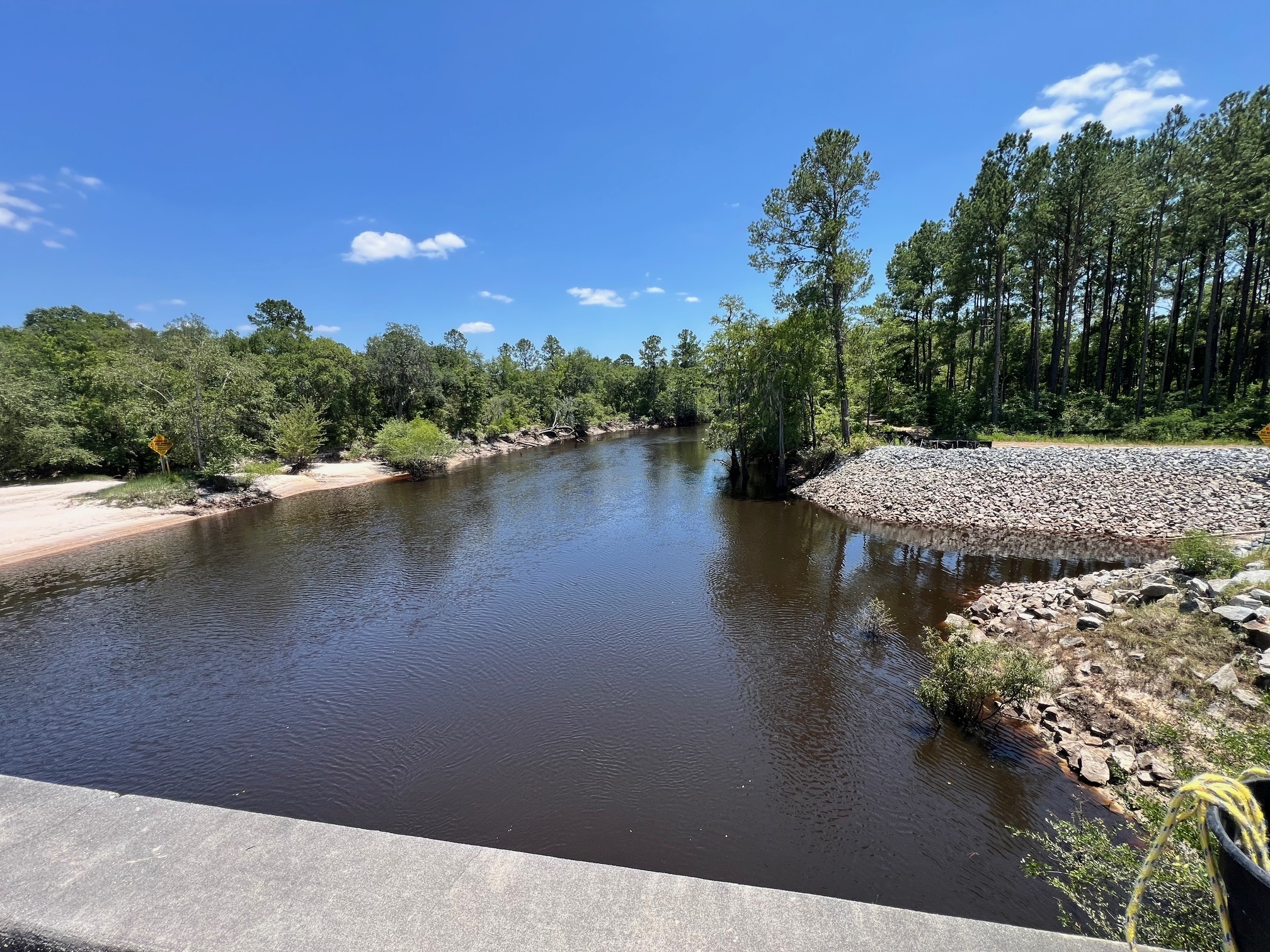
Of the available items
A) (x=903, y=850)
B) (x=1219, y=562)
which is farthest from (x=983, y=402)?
(x=903, y=850)

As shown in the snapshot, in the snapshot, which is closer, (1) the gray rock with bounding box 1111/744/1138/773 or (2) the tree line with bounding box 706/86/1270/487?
(1) the gray rock with bounding box 1111/744/1138/773

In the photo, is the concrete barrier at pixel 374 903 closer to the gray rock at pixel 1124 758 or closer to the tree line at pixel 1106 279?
the gray rock at pixel 1124 758

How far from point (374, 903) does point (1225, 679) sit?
11153 millimetres

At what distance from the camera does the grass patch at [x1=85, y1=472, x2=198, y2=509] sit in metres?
25.2

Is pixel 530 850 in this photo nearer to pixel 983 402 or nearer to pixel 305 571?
pixel 305 571

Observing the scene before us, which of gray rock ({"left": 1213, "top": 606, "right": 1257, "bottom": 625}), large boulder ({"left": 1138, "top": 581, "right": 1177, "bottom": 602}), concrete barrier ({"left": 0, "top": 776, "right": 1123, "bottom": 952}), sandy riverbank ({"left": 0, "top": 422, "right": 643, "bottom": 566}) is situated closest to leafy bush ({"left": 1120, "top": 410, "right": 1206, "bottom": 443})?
large boulder ({"left": 1138, "top": 581, "right": 1177, "bottom": 602})

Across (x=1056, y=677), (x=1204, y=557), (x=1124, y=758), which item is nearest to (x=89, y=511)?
(x=1056, y=677)

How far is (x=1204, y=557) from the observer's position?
10180 millimetres

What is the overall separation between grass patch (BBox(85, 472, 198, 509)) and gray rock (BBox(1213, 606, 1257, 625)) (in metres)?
37.8

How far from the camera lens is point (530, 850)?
6488 mm

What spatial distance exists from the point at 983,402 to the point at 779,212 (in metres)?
18.4

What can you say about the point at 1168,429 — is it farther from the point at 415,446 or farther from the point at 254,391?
the point at 254,391

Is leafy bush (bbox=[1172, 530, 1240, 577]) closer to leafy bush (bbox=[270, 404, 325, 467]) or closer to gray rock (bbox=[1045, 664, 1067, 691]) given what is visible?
gray rock (bbox=[1045, 664, 1067, 691])

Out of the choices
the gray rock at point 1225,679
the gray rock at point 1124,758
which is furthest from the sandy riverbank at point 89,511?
the gray rock at point 1225,679
